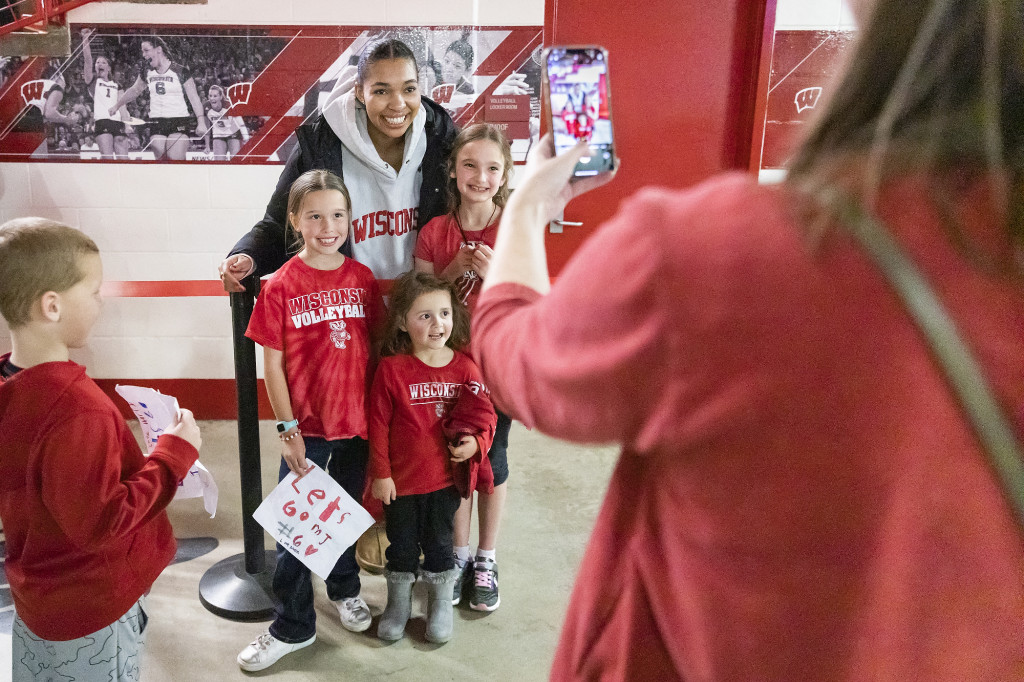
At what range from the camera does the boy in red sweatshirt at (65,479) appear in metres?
1.35

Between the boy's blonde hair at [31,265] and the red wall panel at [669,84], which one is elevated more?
the red wall panel at [669,84]

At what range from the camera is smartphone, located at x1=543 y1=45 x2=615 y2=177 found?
1418mm

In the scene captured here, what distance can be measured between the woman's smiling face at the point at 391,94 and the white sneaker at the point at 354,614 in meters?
1.52

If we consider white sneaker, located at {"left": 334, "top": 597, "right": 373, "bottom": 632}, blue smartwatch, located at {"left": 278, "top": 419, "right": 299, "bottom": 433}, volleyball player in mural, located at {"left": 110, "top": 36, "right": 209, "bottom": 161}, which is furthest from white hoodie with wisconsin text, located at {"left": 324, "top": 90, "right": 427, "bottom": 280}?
volleyball player in mural, located at {"left": 110, "top": 36, "right": 209, "bottom": 161}

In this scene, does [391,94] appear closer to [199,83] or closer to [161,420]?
[161,420]

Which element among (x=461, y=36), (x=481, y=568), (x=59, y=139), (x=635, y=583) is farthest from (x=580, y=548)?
(x=59, y=139)

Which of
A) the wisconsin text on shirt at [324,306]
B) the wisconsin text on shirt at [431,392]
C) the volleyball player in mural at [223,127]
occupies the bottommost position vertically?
the wisconsin text on shirt at [431,392]

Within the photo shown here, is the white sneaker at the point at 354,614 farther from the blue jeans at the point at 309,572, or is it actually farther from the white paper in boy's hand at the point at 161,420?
the white paper in boy's hand at the point at 161,420

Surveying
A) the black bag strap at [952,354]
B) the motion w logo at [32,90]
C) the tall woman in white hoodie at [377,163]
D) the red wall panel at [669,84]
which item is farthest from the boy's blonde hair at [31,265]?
the red wall panel at [669,84]

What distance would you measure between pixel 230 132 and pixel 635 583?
135 inches

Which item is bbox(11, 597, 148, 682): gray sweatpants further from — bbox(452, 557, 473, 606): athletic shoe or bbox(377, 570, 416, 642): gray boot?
bbox(452, 557, 473, 606): athletic shoe

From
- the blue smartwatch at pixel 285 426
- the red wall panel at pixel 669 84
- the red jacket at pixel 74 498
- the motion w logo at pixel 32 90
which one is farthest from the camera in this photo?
the red wall panel at pixel 669 84

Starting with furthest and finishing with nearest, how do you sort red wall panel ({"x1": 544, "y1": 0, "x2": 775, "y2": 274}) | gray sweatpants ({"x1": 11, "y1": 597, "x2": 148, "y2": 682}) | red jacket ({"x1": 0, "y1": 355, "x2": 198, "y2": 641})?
1. red wall panel ({"x1": 544, "y1": 0, "x2": 775, "y2": 274})
2. gray sweatpants ({"x1": 11, "y1": 597, "x2": 148, "y2": 682})
3. red jacket ({"x1": 0, "y1": 355, "x2": 198, "y2": 641})

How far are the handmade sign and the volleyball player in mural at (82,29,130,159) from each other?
2248 mm
